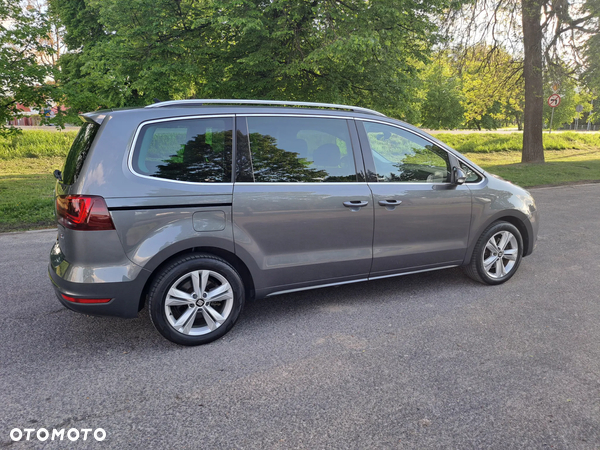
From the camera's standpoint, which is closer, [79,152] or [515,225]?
[79,152]

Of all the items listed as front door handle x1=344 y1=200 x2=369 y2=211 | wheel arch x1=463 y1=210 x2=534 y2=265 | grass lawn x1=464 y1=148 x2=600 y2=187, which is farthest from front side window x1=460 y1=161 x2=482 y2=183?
grass lawn x1=464 y1=148 x2=600 y2=187

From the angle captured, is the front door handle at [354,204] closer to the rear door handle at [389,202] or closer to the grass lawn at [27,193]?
the rear door handle at [389,202]

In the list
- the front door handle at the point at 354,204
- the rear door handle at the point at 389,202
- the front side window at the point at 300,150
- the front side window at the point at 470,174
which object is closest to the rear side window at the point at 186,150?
the front side window at the point at 300,150

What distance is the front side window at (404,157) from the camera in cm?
428

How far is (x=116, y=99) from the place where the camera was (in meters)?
10.8

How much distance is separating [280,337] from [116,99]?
899 centimetres

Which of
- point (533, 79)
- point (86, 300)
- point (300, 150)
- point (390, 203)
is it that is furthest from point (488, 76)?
point (86, 300)

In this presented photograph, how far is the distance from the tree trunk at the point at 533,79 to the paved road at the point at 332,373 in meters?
15.1

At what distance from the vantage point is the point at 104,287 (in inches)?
130

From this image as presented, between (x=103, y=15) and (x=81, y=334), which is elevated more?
(x=103, y=15)

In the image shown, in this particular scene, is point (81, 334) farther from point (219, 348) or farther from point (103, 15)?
point (103, 15)

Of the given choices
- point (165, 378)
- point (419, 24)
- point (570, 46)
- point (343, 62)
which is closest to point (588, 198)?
point (419, 24)

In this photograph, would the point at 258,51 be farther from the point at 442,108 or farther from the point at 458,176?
the point at 442,108

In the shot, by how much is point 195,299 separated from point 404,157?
7.61 feet
